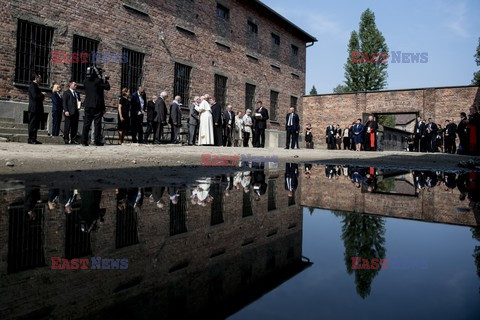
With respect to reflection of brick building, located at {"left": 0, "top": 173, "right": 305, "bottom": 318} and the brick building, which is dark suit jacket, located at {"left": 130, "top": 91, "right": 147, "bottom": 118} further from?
reflection of brick building, located at {"left": 0, "top": 173, "right": 305, "bottom": 318}

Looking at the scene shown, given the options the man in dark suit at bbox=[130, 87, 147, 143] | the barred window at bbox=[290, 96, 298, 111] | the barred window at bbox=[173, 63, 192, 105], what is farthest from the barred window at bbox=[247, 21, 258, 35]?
the man in dark suit at bbox=[130, 87, 147, 143]

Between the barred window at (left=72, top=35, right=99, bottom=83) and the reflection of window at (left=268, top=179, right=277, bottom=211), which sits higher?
the barred window at (left=72, top=35, right=99, bottom=83)

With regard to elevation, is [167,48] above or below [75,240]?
above

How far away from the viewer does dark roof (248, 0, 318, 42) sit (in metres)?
19.4

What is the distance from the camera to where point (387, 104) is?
891 inches

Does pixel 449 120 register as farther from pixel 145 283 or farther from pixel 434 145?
pixel 145 283

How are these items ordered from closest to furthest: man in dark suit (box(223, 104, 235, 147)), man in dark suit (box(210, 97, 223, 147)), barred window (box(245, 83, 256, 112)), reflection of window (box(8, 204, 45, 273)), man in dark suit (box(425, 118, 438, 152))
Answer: reflection of window (box(8, 204, 45, 273)) < man in dark suit (box(210, 97, 223, 147)) < man in dark suit (box(223, 104, 235, 147)) < man in dark suit (box(425, 118, 438, 152)) < barred window (box(245, 83, 256, 112))

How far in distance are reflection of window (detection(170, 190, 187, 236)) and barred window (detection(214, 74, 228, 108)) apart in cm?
1567

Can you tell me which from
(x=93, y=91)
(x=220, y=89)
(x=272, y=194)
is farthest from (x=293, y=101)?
(x=272, y=194)

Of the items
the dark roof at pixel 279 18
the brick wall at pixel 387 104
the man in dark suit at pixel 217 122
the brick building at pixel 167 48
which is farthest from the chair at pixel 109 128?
the brick wall at pixel 387 104

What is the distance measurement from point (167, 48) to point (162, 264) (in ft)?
48.4

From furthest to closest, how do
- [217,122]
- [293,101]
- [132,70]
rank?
[293,101] → [217,122] → [132,70]

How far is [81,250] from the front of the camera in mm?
1270

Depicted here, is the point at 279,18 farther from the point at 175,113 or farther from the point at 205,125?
the point at 175,113
